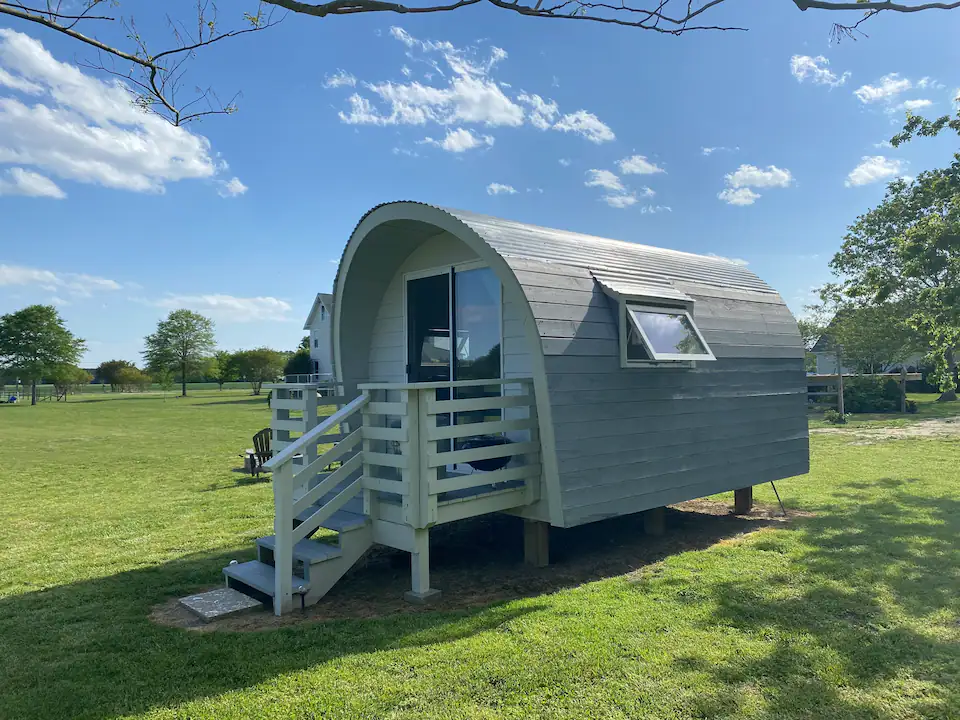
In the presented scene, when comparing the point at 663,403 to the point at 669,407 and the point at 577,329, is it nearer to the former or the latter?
the point at 669,407

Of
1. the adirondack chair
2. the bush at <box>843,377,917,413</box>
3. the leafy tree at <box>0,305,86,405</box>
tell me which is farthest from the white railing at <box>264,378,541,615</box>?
the leafy tree at <box>0,305,86,405</box>

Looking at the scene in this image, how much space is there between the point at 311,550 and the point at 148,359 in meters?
65.3

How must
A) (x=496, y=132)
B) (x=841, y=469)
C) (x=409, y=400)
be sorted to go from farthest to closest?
(x=496, y=132) < (x=841, y=469) < (x=409, y=400)

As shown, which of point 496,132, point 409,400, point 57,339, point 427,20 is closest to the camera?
point 409,400

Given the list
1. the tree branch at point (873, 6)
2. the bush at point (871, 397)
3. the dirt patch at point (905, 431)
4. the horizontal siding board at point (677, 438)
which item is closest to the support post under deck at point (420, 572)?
the horizontal siding board at point (677, 438)

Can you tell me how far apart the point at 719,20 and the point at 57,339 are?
5721cm

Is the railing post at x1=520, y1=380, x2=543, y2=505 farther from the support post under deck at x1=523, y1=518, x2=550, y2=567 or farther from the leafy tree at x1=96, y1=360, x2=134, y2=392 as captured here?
the leafy tree at x1=96, y1=360, x2=134, y2=392

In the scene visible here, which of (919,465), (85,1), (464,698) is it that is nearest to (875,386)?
(919,465)

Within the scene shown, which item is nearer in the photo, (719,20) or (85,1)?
(85,1)

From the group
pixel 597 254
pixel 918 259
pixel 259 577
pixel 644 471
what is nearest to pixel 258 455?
pixel 259 577

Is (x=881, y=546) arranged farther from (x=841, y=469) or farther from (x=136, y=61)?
(x=136, y=61)

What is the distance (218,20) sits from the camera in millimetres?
3885

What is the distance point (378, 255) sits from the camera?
780cm

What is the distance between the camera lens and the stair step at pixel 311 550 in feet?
17.0
